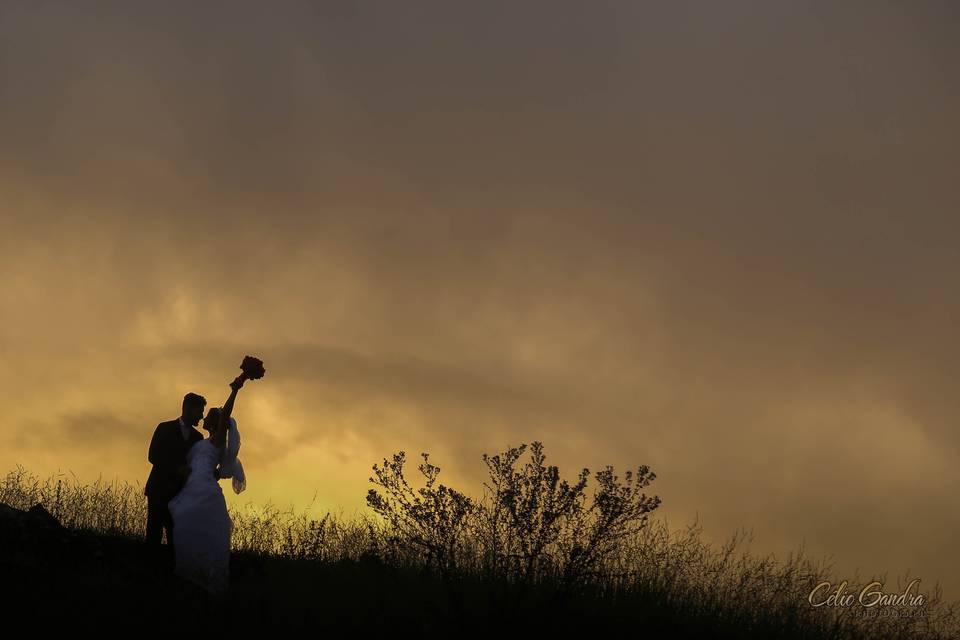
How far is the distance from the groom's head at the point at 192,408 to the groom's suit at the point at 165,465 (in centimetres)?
13

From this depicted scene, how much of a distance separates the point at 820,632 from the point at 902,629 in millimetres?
2245

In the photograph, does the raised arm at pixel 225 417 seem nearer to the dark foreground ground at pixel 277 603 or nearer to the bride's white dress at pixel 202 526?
the bride's white dress at pixel 202 526

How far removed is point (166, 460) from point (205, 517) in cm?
104

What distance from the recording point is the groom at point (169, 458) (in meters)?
12.3

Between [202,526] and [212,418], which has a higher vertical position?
[212,418]

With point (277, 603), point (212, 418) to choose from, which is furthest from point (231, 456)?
point (277, 603)

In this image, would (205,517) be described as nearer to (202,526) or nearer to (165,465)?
(202,526)

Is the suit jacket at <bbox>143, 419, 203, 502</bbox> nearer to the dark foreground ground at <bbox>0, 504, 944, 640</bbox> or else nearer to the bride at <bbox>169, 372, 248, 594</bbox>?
the bride at <bbox>169, 372, 248, 594</bbox>

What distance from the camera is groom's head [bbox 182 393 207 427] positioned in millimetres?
12477

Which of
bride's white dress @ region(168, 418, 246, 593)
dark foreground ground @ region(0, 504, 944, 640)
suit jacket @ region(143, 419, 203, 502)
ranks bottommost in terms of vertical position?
dark foreground ground @ region(0, 504, 944, 640)

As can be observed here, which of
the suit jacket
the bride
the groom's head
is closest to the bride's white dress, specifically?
the bride

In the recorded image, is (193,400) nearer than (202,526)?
No

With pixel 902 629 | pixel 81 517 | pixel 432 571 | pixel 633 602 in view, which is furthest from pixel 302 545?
pixel 902 629

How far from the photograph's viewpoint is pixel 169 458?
40.5 ft
